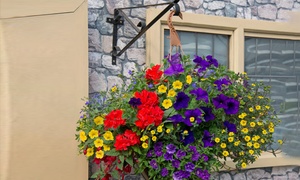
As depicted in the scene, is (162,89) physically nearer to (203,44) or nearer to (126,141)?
(126,141)

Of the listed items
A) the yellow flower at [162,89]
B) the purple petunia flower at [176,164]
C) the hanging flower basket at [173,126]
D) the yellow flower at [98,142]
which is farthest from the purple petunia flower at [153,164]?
the yellow flower at [162,89]

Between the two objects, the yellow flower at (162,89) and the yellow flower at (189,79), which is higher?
the yellow flower at (189,79)

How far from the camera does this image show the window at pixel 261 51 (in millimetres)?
4184

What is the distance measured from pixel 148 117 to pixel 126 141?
207mm

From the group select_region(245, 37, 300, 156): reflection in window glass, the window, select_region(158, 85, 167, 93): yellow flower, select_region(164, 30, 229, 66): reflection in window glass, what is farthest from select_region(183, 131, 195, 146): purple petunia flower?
select_region(245, 37, 300, 156): reflection in window glass

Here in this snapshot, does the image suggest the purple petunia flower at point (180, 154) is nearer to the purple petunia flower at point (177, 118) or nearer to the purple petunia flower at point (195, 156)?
the purple petunia flower at point (195, 156)

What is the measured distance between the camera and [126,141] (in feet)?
9.69

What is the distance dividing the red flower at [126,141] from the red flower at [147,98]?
0.62 feet

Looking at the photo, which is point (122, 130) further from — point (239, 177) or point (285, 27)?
point (285, 27)

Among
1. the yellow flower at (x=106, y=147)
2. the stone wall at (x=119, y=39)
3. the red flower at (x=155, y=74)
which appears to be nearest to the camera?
the yellow flower at (x=106, y=147)

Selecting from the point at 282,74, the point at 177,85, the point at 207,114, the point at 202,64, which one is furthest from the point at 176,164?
the point at 282,74

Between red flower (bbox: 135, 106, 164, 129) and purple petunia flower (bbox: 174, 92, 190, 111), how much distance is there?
0.37 ft

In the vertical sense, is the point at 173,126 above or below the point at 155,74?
below

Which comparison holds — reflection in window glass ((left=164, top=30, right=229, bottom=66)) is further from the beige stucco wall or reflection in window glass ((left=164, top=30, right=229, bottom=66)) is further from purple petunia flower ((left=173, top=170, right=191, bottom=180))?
purple petunia flower ((left=173, top=170, right=191, bottom=180))
